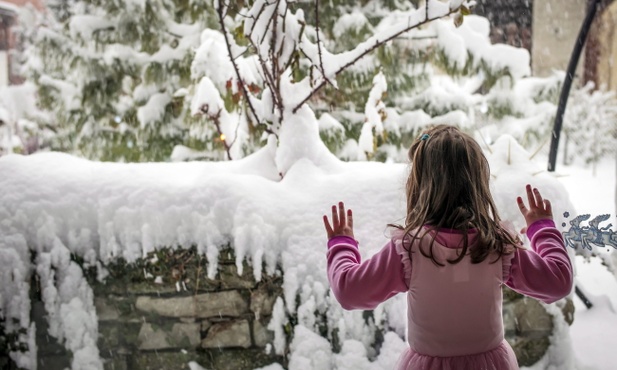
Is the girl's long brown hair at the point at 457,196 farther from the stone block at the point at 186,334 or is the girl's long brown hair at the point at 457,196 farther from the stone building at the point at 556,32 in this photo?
the stone building at the point at 556,32

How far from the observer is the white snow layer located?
216 centimetres

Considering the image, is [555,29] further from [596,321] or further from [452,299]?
[452,299]

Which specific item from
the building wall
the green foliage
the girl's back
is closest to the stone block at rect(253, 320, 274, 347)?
the girl's back

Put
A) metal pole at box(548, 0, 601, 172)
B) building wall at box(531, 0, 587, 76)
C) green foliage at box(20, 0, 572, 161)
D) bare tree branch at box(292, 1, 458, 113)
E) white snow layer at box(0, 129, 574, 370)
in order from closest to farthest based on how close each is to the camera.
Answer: white snow layer at box(0, 129, 574, 370) → bare tree branch at box(292, 1, 458, 113) → metal pole at box(548, 0, 601, 172) → green foliage at box(20, 0, 572, 161) → building wall at box(531, 0, 587, 76)

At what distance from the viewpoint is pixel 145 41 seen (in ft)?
19.4

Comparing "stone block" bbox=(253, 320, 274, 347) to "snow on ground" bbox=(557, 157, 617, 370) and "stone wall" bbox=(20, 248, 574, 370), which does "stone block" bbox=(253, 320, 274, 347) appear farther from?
"snow on ground" bbox=(557, 157, 617, 370)

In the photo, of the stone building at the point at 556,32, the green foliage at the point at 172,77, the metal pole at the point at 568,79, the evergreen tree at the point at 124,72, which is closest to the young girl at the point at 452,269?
the metal pole at the point at 568,79

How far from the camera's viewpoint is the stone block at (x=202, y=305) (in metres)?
2.22

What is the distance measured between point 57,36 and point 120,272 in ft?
15.8

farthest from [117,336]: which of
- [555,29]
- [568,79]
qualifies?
[555,29]

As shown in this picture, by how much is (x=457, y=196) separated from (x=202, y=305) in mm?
1393

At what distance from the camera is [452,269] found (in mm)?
1304

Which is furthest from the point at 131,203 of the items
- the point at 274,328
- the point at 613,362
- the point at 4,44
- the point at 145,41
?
the point at 4,44

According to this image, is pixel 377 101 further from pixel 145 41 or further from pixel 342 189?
pixel 145 41
